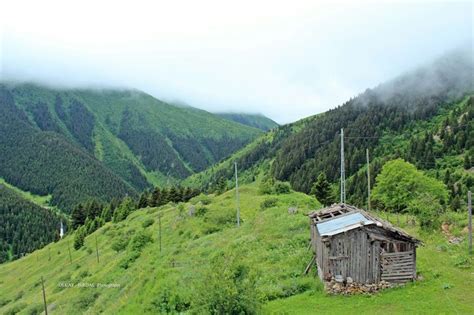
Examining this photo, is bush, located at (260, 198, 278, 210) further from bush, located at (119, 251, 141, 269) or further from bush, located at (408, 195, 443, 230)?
bush, located at (408, 195, 443, 230)

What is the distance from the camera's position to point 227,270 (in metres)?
24.2

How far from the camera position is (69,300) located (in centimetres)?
5634

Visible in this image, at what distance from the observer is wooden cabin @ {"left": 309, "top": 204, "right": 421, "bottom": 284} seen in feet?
101

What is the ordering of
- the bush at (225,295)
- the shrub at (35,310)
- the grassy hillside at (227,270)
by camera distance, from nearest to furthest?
the bush at (225,295) → the grassy hillside at (227,270) → the shrub at (35,310)

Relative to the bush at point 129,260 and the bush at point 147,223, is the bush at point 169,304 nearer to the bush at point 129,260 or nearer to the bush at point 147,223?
the bush at point 129,260

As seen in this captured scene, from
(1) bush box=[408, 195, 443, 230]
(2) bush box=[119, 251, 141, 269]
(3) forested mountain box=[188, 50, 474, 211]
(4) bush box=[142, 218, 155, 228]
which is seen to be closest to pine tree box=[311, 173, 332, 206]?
(3) forested mountain box=[188, 50, 474, 211]

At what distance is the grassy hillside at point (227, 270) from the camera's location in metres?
27.8

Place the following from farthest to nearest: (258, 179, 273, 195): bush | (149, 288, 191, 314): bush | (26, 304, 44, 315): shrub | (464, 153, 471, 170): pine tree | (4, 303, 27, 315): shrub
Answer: (464, 153, 471, 170): pine tree < (258, 179, 273, 195): bush < (4, 303, 27, 315): shrub < (26, 304, 44, 315): shrub < (149, 288, 191, 314): bush

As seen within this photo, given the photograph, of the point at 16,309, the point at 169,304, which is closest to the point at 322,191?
the point at 169,304

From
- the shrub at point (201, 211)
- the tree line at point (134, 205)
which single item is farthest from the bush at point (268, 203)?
the tree line at point (134, 205)

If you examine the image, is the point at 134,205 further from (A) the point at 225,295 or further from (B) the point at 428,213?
(A) the point at 225,295

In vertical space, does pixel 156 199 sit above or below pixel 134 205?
above

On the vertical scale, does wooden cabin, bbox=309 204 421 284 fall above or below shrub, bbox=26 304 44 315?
above

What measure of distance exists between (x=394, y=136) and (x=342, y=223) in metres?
135
